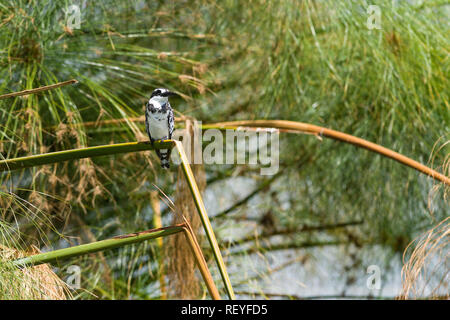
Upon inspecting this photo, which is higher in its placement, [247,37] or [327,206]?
[247,37]

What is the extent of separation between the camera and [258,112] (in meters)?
1.59

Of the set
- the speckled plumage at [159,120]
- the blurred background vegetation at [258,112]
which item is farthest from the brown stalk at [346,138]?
the blurred background vegetation at [258,112]

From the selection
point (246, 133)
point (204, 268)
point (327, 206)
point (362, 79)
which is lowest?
point (327, 206)

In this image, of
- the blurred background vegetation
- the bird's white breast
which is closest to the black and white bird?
the bird's white breast

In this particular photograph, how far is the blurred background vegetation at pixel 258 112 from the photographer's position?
52.2 inches

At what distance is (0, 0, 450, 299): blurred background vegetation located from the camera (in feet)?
4.35

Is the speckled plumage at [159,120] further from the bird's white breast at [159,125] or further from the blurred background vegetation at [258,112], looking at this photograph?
the blurred background vegetation at [258,112]

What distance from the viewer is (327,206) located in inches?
67.3

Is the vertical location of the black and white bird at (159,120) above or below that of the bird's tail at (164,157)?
above

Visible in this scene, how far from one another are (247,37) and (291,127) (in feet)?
1.78

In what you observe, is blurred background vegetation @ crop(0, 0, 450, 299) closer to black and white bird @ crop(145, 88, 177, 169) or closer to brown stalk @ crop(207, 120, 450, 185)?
black and white bird @ crop(145, 88, 177, 169)

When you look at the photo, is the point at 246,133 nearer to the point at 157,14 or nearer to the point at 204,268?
the point at 157,14

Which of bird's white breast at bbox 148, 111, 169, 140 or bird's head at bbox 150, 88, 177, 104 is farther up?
bird's head at bbox 150, 88, 177, 104
